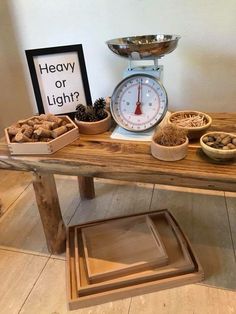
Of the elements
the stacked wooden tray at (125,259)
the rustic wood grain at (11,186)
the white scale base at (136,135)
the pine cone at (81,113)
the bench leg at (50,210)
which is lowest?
the stacked wooden tray at (125,259)

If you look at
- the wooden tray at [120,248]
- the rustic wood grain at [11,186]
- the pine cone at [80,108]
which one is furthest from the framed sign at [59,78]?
the rustic wood grain at [11,186]

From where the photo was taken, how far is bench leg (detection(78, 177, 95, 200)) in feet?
4.71

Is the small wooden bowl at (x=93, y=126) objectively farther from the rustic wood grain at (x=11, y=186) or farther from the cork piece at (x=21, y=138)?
the rustic wood grain at (x=11, y=186)

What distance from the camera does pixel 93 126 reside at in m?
1.02

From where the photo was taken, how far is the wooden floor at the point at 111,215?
94cm

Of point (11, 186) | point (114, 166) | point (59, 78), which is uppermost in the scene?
point (59, 78)

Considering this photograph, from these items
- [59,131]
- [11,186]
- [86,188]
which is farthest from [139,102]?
[11,186]

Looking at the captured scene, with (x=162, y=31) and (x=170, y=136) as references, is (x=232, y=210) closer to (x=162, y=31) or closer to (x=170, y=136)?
(x=170, y=136)

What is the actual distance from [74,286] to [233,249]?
2.19 ft

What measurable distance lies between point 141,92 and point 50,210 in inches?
22.5

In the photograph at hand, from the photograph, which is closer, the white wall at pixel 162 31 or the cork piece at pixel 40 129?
the cork piece at pixel 40 129

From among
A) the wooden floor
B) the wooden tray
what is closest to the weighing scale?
the wooden tray

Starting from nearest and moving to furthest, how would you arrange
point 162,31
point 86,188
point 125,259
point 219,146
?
point 219,146, point 125,259, point 162,31, point 86,188

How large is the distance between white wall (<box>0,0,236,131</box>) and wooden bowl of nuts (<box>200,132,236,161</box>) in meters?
0.62
